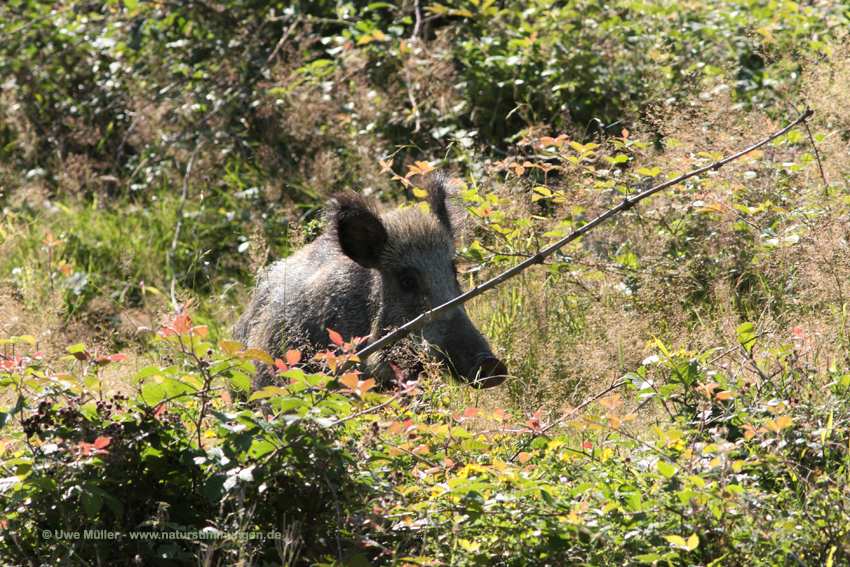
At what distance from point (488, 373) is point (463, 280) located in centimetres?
141

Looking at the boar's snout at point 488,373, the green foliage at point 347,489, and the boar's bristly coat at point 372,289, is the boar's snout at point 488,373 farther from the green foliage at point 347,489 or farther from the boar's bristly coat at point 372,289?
the green foliage at point 347,489

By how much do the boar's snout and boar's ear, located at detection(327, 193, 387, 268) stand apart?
86cm

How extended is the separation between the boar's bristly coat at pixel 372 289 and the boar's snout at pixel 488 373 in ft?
0.50

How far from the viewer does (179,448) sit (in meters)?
2.46

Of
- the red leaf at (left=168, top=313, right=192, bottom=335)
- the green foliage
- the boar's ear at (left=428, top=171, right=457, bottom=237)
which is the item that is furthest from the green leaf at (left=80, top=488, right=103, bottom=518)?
the boar's ear at (left=428, top=171, right=457, bottom=237)

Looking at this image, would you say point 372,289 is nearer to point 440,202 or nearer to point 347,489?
point 440,202

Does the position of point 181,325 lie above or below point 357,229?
above

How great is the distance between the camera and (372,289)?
428cm

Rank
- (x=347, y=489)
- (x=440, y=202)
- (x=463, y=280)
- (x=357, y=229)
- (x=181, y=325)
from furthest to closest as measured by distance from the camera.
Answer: (x=463, y=280) < (x=440, y=202) < (x=357, y=229) < (x=347, y=489) < (x=181, y=325)

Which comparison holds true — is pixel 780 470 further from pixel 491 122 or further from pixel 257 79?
pixel 257 79

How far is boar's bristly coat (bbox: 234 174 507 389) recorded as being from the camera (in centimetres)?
409

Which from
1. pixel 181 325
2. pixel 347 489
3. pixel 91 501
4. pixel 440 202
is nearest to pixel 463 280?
pixel 440 202

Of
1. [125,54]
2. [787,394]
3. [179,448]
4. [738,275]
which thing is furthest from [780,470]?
[125,54]

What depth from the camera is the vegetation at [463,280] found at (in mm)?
2248
